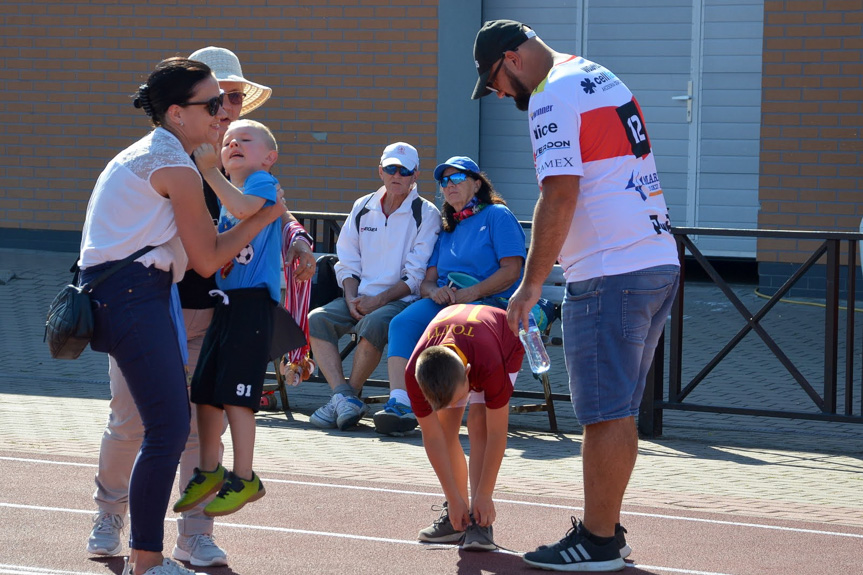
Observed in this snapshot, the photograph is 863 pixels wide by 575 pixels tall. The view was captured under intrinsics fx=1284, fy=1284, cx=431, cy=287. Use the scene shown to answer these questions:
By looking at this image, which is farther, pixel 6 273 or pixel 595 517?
pixel 6 273

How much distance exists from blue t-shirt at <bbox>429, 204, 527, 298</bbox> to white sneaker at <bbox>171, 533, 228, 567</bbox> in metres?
3.11

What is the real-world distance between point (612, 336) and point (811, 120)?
8.96 m

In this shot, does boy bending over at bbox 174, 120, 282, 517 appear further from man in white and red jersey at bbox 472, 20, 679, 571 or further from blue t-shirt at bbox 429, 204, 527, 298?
blue t-shirt at bbox 429, 204, 527, 298

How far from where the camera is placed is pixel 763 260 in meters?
13.1

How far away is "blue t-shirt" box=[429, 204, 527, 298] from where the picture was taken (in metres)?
7.55

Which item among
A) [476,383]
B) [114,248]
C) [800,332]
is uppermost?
[114,248]

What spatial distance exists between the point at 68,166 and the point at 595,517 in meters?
11.9

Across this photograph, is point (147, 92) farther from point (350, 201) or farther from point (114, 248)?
point (350, 201)

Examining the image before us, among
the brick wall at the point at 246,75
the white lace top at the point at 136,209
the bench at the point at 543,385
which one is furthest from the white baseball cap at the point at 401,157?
the brick wall at the point at 246,75

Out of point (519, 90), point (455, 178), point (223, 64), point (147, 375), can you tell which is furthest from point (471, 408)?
point (455, 178)

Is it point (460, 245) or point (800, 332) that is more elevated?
point (460, 245)

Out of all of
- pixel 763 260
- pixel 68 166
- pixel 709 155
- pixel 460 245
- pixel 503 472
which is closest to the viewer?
pixel 503 472

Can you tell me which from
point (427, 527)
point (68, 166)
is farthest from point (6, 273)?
point (427, 527)

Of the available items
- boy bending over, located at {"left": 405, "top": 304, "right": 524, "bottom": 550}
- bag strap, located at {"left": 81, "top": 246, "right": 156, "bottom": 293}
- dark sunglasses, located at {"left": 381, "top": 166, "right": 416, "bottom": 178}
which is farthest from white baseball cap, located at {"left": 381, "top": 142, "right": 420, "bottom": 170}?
bag strap, located at {"left": 81, "top": 246, "right": 156, "bottom": 293}
